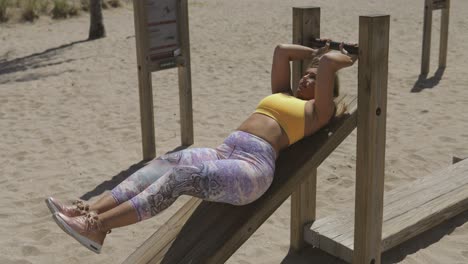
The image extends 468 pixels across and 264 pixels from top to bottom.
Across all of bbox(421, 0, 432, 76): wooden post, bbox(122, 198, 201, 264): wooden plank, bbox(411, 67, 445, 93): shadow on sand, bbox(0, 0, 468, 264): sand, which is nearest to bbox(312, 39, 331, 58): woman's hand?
bbox(122, 198, 201, 264): wooden plank

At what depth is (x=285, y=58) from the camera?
3395 millimetres

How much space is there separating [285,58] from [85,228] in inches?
55.5

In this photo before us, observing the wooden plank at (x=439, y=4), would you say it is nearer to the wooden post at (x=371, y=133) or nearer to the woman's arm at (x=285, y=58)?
the woman's arm at (x=285, y=58)

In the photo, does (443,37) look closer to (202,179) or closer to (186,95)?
(186,95)

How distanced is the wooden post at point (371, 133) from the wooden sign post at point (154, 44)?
113 inches

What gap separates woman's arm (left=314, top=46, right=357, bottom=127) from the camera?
3.03 meters

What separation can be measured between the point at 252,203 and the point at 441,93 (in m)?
5.19

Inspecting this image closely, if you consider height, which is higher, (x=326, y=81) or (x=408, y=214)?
(x=326, y=81)

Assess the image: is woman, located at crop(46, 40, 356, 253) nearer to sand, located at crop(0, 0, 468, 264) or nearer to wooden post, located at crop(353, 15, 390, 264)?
wooden post, located at crop(353, 15, 390, 264)

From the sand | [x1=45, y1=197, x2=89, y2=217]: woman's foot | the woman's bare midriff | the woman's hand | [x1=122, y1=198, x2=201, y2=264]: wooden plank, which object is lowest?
the sand

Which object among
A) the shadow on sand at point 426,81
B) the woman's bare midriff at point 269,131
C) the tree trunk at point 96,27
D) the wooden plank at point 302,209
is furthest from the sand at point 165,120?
the woman's bare midriff at point 269,131

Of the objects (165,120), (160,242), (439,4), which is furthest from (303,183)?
(439,4)

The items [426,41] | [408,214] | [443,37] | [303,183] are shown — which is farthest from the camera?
[443,37]

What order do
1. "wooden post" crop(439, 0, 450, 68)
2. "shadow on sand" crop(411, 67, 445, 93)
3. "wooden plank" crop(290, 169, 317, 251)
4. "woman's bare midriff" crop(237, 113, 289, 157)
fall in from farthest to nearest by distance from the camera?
1. "wooden post" crop(439, 0, 450, 68)
2. "shadow on sand" crop(411, 67, 445, 93)
3. "wooden plank" crop(290, 169, 317, 251)
4. "woman's bare midriff" crop(237, 113, 289, 157)
